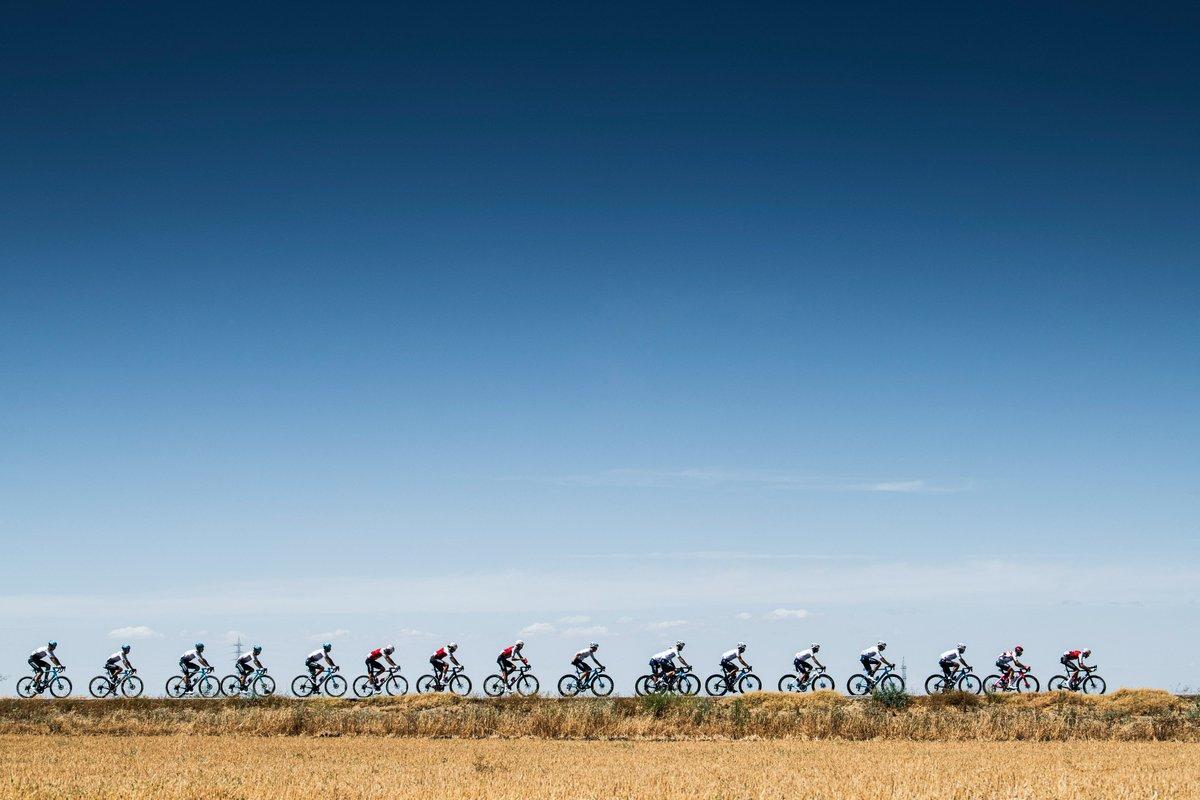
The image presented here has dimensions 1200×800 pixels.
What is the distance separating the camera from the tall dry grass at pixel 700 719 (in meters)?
37.7

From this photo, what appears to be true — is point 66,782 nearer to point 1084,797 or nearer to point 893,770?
point 893,770

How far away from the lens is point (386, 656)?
48781 mm

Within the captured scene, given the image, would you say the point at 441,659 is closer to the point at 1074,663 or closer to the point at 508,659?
the point at 508,659

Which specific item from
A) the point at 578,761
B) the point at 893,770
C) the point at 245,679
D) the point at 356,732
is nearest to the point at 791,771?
the point at 893,770

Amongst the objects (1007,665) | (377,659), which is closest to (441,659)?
(377,659)

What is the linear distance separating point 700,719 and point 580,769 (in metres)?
12.6

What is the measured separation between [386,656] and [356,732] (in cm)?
923

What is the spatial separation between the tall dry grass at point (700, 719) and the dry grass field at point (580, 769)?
1924mm

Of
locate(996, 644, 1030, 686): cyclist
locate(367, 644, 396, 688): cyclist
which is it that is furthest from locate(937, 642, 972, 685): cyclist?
locate(367, 644, 396, 688): cyclist

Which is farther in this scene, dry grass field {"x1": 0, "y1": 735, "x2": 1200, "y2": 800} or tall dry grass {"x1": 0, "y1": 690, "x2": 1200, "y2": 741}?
tall dry grass {"x1": 0, "y1": 690, "x2": 1200, "y2": 741}

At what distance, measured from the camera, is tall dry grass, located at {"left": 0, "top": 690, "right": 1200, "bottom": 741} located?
124 feet

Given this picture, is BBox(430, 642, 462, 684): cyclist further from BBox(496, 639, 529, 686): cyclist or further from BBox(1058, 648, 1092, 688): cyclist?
BBox(1058, 648, 1092, 688): cyclist

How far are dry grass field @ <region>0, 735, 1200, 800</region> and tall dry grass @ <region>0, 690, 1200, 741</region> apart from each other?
6.31 ft

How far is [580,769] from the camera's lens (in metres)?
27.9
